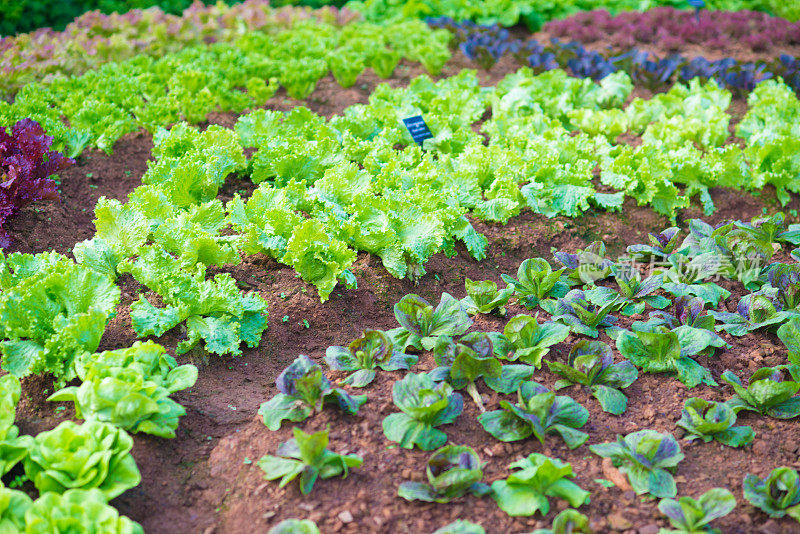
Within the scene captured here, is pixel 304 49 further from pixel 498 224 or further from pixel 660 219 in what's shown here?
pixel 660 219

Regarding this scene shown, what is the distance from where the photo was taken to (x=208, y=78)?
5.39 metres

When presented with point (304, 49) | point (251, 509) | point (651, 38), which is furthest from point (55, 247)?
point (651, 38)

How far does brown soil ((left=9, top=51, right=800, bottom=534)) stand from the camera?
2.31 metres

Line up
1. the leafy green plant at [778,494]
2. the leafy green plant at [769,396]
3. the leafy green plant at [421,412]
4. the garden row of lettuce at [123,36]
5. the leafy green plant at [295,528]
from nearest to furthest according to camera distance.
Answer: the leafy green plant at [295,528], the leafy green plant at [778,494], the leafy green plant at [421,412], the leafy green plant at [769,396], the garden row of lettuce at [123,36]

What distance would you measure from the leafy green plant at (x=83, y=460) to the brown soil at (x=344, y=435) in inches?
7.0

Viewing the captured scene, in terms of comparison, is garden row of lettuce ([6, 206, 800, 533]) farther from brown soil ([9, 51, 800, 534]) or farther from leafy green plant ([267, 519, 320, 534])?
leafy green plant ([267, 519, 320, 534])

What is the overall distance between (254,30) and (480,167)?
412 centimetres

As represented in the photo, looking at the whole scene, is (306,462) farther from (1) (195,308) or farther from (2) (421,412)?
(1) (195,308)

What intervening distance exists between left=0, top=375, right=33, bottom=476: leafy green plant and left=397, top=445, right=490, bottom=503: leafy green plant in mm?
1313

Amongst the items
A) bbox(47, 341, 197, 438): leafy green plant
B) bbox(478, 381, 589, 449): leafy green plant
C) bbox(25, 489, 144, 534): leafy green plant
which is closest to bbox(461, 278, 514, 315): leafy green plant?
bbox(478, 381, 589, 449): leafy green plant

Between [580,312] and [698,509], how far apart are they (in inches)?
48.4

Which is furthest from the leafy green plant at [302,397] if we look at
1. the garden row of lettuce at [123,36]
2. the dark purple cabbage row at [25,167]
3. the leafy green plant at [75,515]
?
the garden row of lettuce at [123,36]

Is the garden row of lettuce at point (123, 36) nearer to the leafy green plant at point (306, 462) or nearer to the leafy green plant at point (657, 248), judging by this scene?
the leafy green plant at point (306, 462)

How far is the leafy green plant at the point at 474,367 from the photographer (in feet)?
9.08
